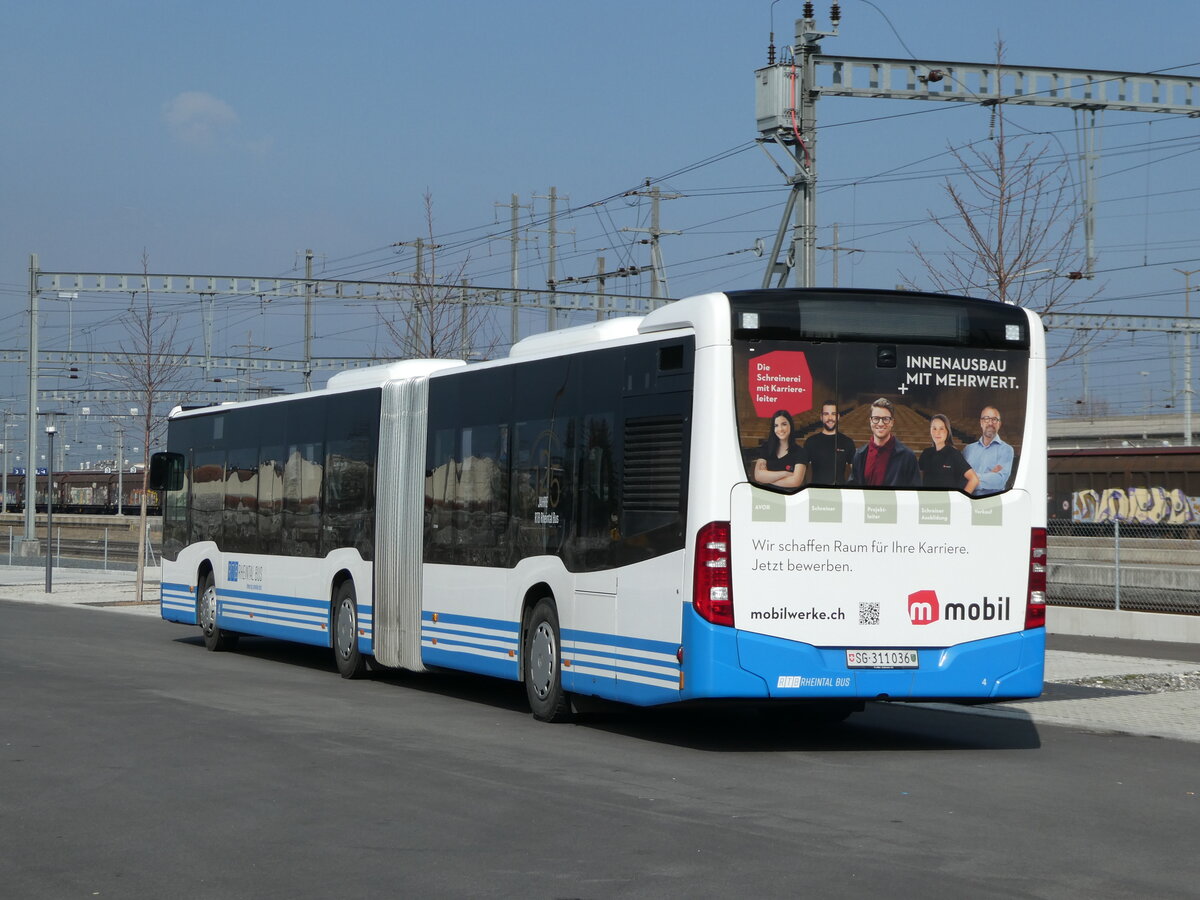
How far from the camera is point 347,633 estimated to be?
1736cm

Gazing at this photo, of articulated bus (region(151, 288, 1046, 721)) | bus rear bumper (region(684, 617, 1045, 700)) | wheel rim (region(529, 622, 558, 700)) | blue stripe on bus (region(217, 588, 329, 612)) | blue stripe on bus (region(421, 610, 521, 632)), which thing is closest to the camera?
bus rear bumper (region(684, 617, 1045, 700))

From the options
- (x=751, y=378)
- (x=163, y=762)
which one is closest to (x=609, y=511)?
(x=751, y=378)

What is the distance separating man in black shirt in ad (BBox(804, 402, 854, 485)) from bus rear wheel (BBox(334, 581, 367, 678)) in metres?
7.06

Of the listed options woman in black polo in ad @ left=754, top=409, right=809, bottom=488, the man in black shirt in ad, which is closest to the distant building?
the man in black shirt in ad

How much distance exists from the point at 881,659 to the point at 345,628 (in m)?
7.46

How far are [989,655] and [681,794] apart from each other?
10.3 feet

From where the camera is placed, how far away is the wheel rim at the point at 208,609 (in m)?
21.1

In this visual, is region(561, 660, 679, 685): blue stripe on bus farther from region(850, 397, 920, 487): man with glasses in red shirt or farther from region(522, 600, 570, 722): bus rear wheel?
region(850, 397, 920, 487): man with glasses in red shirt

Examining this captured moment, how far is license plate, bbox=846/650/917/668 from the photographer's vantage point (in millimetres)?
11422

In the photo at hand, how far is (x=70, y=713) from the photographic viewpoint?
13.5 metres

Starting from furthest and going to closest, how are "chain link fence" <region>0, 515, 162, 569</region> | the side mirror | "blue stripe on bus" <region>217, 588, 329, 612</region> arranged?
"chain link fence" <region>0, 515, 162, 569</region>
the side mirror
"blue stripe on bus" <region>217, 588, 329, 612</region>

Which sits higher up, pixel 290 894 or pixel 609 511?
pixel 609 511

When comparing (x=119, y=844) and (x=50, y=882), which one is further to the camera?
(x=119, y=844)

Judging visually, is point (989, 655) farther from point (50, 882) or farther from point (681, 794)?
point (50, 882)
